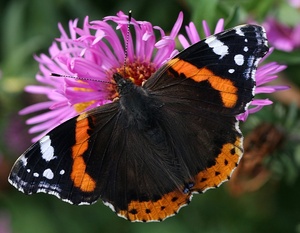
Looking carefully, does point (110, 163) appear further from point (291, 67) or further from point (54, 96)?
point (291, 67)

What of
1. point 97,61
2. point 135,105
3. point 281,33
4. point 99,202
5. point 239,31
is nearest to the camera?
point 239,31

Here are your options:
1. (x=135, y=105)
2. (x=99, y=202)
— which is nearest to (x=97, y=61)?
(x=135, y=105)

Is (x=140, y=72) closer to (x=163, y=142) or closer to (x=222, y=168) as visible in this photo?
(x=163, y=142)

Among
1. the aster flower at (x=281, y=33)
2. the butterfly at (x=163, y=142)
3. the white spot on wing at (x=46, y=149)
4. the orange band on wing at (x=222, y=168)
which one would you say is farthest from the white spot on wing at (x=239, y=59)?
the aster flower at (x=281, y=33)

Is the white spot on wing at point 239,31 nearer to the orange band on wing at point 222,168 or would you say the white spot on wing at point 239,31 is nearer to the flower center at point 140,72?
the orange band on wing at point 222,168

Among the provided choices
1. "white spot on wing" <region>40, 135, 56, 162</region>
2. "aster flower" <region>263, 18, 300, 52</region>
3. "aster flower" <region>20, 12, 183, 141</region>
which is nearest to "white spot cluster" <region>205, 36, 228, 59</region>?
"aster flower" <region>20, 12, 183, 141</region>

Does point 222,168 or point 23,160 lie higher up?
point 23,160

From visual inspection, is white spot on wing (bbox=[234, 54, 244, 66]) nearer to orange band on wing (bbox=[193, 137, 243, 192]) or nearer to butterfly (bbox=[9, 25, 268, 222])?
butterfly (bbox=[9, 25, 268, 222])

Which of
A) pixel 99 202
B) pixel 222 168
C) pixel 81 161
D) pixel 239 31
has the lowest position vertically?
pixel 99 202
